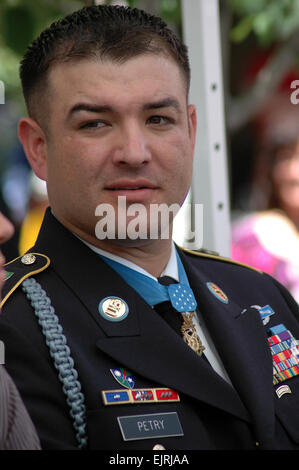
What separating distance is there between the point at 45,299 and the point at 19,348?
0.63 ft

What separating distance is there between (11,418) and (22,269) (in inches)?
23.3

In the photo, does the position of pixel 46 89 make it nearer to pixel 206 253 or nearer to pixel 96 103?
pixel 96 103

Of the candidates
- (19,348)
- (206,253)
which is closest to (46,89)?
(19,348)

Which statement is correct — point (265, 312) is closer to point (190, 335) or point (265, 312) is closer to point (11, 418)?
point (190, 335)

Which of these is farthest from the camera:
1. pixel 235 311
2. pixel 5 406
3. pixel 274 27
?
pixel 274 27

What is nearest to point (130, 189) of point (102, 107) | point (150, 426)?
point (102, 107)

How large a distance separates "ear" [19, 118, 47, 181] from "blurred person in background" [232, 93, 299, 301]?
8.75ft

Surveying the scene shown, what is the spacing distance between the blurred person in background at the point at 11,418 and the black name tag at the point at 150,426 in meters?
0.30

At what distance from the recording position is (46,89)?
211 cm

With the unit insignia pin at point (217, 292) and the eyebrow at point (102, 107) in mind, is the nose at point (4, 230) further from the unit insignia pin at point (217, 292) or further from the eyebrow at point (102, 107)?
the unit insignia pin at point (217, 292)

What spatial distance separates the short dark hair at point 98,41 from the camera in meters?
2.04

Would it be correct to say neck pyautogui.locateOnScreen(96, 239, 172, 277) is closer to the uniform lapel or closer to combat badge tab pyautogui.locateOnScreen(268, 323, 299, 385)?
the uniform lapel

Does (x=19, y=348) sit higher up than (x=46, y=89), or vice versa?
(x=46, y=89)
